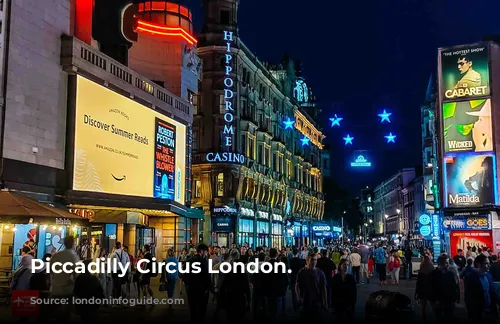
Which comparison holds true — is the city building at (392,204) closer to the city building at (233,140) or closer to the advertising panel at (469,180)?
the city building at (233,140)

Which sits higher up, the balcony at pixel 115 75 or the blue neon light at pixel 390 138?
the balcony at pixel 115 75

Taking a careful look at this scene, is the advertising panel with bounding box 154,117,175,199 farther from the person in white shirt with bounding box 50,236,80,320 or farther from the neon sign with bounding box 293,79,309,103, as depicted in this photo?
the neon sign with bounding box 293,79,309,103

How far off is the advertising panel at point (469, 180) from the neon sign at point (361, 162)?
6.44 metres

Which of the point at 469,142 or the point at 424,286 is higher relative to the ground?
the point at 469,142

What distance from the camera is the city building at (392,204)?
130500 millimetres

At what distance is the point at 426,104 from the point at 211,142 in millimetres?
44281

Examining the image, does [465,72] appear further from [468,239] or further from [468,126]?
[468,239]

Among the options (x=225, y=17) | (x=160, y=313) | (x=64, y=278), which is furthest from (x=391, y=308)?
(x=225, y=17)

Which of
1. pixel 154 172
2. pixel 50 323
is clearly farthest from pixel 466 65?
pixel 50 323

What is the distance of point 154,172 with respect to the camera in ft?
102

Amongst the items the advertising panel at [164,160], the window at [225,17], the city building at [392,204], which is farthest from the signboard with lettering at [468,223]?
the city building at [392,204]

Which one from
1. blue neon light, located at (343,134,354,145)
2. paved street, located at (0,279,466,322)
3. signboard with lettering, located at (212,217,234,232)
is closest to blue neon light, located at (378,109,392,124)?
blue neon light, located at (343,134,354,145)

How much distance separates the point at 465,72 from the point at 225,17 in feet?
74.1

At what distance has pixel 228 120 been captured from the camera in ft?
168
